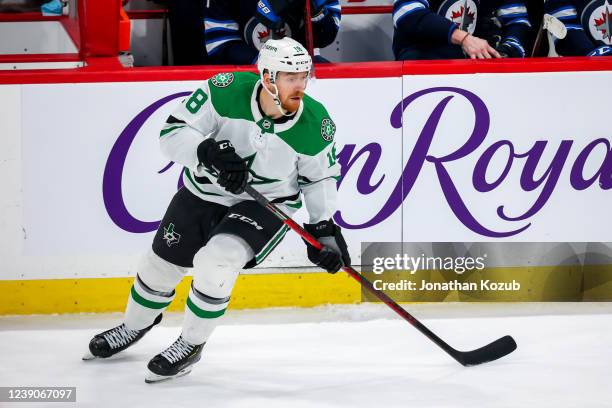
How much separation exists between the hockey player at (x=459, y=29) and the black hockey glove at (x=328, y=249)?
→ 1.33 meters

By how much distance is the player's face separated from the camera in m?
2.99

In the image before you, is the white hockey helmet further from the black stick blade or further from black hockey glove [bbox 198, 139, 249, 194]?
the black stick blade

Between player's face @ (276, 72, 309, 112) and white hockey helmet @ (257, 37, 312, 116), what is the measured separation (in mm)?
13

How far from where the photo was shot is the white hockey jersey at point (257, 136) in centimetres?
309

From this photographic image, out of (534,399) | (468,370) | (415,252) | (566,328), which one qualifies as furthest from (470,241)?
(534,399)

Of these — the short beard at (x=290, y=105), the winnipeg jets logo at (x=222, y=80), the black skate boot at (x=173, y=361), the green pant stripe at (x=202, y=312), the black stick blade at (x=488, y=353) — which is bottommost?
the black stick blade at (x=488, y=353)

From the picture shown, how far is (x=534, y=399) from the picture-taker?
298 centimetres

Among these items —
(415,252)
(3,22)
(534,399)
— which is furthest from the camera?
(3,22)

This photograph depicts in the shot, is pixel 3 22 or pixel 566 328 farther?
pixel 3 22

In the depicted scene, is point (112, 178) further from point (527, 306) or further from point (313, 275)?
point (527, 306)

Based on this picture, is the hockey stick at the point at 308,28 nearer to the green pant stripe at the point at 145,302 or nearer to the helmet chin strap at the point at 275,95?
the helmet chin strap at the point at 275,95

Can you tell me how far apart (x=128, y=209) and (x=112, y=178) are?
13cm
